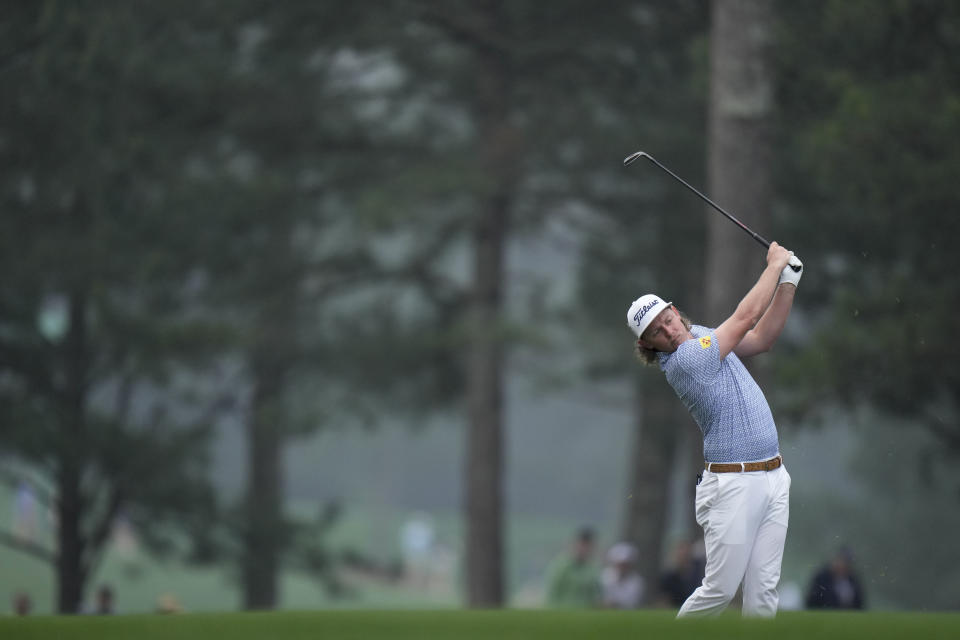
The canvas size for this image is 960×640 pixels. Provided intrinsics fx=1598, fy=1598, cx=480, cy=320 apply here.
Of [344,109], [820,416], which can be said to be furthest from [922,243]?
[344,109]

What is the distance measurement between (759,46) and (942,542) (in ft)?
91.1

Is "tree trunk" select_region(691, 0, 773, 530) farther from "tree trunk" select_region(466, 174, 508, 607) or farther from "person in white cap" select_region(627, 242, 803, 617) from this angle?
"person in white cap" select_region(627, 242, 803, 617)

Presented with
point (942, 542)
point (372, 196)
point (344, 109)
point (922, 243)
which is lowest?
point (942, 542)

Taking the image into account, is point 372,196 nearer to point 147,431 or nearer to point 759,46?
point 147,431

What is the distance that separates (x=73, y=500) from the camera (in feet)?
60.1

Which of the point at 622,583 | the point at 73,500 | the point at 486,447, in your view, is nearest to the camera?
the point at 622,583

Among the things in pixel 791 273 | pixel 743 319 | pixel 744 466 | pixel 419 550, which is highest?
pixel 791 273

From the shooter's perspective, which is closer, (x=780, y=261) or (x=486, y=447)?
(x=780, y=261)

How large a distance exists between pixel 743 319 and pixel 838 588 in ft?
22.5

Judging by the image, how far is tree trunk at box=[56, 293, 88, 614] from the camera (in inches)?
717

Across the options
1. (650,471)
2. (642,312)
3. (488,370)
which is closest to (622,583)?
(488,370)

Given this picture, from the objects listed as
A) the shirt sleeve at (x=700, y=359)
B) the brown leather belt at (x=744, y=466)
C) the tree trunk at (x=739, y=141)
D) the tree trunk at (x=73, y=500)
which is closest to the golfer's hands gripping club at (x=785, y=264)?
the shirt sleeve at (x=700, y=359)

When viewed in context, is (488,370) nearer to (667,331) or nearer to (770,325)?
(770,325)

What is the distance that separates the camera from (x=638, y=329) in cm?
714
